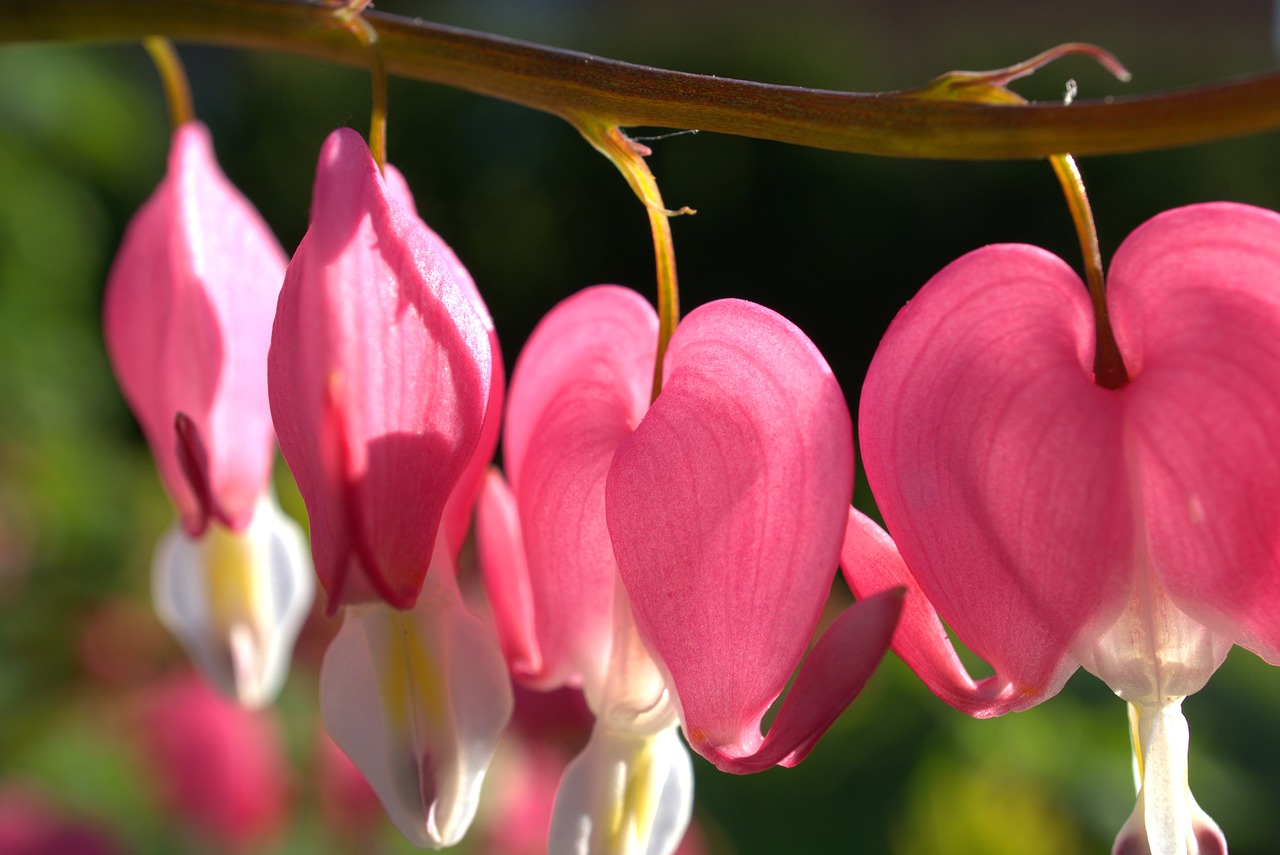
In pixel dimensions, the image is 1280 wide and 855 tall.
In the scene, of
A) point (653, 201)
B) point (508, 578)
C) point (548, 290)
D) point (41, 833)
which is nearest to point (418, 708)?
point (508, 578)

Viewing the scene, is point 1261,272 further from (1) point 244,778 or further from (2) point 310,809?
(2) point 310,809

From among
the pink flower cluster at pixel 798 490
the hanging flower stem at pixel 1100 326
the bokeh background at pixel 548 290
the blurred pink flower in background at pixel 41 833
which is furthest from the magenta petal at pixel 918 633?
the blurred pink flower in background at pixel 41 833

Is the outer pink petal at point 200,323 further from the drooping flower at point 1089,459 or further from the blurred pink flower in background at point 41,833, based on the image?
the blurred pink flower in background at point 41,833

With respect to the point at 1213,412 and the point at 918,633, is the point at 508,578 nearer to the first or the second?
the point at 918,633

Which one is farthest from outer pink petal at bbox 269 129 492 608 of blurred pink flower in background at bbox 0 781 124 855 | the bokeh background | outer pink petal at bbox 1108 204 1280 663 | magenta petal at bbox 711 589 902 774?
blurred pink flower in background at bbox 0 781 124 855

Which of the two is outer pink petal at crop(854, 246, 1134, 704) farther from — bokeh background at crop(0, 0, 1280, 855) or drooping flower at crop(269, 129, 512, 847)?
bokeh background at crop(0, 0, 1280, 855)
